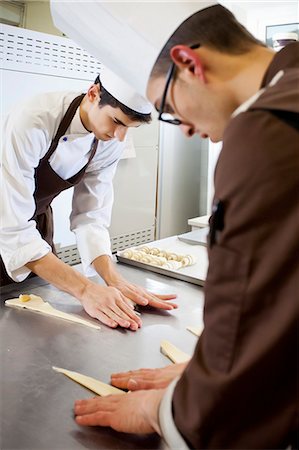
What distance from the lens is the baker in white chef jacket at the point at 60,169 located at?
1.19 metres

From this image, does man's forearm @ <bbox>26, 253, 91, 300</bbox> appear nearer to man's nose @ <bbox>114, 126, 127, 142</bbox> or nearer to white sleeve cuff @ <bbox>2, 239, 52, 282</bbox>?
white sleeve cuff @ <bbox>2, 239, 52, 282</bbox>

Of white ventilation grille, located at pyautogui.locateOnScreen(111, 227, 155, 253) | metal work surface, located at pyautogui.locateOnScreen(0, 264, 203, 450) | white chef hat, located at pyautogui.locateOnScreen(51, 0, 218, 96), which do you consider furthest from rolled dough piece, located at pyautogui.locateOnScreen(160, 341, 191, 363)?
white ventilation grille, located at pyautogui.locateOnScreen(111, 227, 155, 253)

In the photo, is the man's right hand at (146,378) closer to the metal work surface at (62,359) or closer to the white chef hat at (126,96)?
the metal work surface at (62,359)

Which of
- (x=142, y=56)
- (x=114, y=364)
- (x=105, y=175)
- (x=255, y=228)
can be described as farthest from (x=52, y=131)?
(x=255, y=228)

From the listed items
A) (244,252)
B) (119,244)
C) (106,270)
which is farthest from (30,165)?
(119,244)

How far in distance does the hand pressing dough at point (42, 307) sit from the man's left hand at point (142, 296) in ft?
0.53

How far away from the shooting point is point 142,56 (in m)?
0.79

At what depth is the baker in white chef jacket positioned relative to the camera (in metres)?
1.19

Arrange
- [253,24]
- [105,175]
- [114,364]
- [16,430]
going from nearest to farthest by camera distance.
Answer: [16,430]
[114,364]
[105,175]
[253,24]

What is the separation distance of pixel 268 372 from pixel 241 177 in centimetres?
22

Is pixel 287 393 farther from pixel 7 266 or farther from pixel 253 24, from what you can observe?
pixel 253 24

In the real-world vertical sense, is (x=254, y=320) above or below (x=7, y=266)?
above

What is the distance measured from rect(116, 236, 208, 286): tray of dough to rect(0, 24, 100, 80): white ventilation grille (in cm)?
96

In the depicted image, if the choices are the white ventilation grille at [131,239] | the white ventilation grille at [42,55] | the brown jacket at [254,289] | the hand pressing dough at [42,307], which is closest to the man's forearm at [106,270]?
the hand pressing dough at [42,307]
